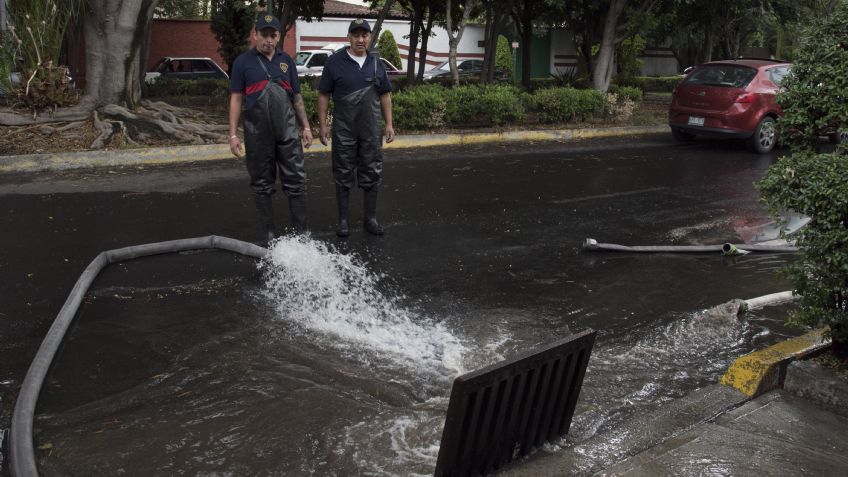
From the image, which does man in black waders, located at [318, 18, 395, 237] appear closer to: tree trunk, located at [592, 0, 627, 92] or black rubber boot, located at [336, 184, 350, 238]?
black rubber boot, located at [336, 184, 350, 238]

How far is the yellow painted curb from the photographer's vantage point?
4.42 meters

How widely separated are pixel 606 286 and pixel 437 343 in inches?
77.3

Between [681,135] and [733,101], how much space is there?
1.98 metres

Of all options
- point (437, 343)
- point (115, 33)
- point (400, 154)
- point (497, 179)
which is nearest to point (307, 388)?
point (437, 343)

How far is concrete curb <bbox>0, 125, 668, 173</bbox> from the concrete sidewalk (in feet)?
31.1

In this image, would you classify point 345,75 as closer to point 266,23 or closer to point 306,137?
point 306,137

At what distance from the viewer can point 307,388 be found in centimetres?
450

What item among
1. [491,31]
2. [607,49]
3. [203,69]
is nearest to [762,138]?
[607,49]

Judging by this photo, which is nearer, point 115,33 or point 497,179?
point 497,179

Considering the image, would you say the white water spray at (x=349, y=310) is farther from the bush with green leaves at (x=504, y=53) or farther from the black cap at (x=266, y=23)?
the bush with green leaves at (x=504, y=53)

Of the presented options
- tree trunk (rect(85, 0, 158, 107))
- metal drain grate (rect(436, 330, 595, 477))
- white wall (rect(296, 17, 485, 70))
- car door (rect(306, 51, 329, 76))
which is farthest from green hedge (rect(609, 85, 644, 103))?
white wall (rect(296, 17, 485, 70))

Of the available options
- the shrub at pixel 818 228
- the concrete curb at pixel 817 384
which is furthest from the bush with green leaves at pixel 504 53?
the concrete curb at pixel 817 384

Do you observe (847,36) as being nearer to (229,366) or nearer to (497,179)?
(229,366)

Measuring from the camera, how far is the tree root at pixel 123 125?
12398 millimetres
